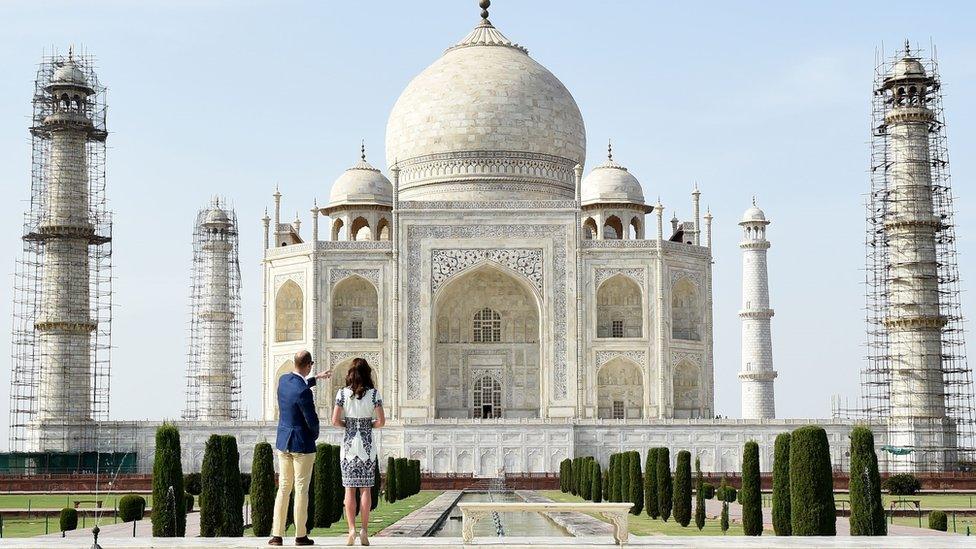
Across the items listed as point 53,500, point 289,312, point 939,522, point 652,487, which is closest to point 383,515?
point 652,487

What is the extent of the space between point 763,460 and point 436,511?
11.0 meters

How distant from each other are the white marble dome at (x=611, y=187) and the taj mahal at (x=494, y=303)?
5 centimetres

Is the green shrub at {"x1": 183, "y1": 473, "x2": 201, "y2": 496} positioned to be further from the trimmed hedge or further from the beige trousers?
the beige trousers

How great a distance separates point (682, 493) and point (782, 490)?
2.99 meters

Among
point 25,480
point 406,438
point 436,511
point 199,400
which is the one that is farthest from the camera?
point 199,400

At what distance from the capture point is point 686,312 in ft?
100

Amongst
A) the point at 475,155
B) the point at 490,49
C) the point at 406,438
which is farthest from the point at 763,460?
the point at 490,49

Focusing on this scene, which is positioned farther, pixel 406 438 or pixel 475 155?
pixel 475 155

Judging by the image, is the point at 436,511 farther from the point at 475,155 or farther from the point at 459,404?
the point at 475,155

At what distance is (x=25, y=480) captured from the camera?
79.9 ft

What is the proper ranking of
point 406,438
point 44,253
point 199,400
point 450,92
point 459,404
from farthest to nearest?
point 199,400 → point 450,92 → point 459,404 → point 44,253 → point 406,438

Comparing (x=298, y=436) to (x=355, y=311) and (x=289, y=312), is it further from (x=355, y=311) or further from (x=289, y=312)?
(x=289, y=312)

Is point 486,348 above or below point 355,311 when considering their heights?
below

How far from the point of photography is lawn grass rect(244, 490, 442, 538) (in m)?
13.8
